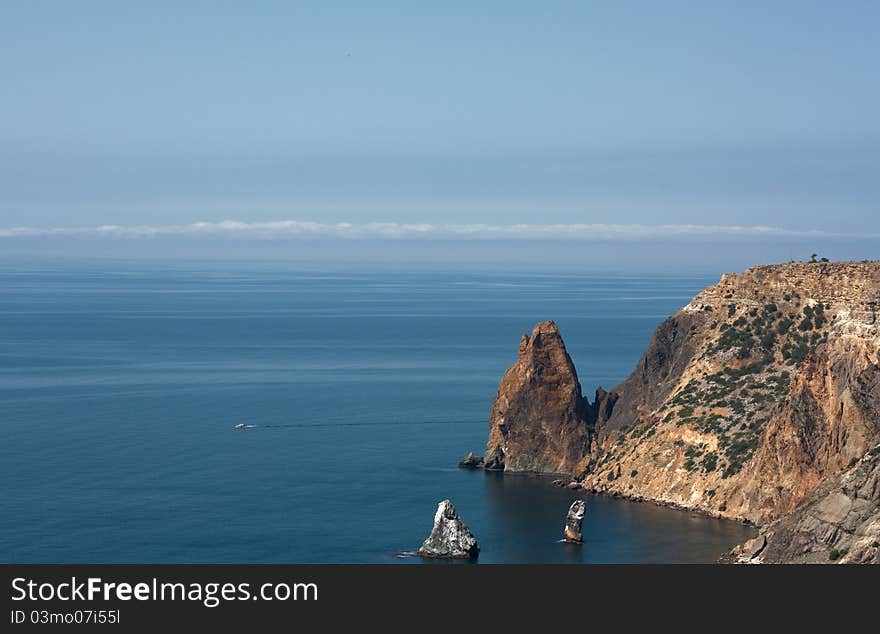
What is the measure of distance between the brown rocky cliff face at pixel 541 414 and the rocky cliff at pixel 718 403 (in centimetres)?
10

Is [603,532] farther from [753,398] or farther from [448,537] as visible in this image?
[753,398]

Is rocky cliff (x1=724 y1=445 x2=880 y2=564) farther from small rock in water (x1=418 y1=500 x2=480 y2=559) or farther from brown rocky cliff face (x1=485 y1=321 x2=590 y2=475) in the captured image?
brown rocky cliff face (x1=485 y1=321 x2=590 y2=475)

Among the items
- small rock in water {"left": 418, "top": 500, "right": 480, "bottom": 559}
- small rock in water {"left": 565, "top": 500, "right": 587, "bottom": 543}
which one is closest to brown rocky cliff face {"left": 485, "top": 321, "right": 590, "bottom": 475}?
small rock in water {"left": 565, "top": 500, "right": 587, "bottom": 543}

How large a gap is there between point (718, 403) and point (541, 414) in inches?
646

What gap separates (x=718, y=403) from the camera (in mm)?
107250

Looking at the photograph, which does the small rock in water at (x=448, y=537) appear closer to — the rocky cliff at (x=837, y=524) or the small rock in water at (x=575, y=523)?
the small rock in water at (x=575, y=523)

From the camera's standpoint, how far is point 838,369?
8331 centimetres

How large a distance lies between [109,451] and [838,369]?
240 feet

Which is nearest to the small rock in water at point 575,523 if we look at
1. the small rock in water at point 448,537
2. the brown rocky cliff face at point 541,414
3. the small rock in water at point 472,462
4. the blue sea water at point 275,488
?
the blue sea water at point 275,488

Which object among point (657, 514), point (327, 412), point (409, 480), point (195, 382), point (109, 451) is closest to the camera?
point (657, 514)

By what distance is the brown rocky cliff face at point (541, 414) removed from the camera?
11625 centimetres

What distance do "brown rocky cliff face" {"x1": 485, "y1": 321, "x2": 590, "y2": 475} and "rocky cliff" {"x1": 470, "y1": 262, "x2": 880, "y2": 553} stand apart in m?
0.10

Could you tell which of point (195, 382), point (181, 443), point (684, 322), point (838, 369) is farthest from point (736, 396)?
point (195, 382)
